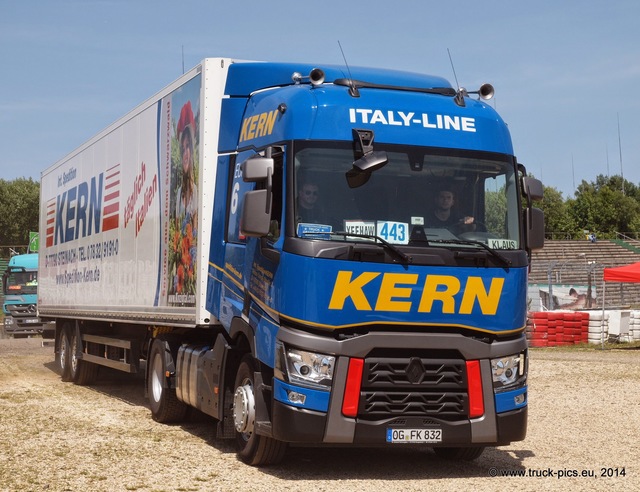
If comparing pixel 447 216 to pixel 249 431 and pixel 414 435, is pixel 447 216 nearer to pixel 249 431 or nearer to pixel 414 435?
pixel 414 435

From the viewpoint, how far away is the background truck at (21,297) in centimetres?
3950

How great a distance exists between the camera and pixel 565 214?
352 ft

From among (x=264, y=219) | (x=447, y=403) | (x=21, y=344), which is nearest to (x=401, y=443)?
(x=447, y=403)

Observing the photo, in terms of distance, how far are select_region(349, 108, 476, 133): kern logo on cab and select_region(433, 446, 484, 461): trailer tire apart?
310 cm

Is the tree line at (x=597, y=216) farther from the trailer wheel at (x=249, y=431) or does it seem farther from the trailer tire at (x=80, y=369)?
the trailer wheel at (x=249, y=431)

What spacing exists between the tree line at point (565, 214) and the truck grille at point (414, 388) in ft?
271

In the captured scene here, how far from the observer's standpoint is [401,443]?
9078mm

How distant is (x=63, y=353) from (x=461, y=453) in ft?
36.8

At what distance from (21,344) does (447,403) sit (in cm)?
2640

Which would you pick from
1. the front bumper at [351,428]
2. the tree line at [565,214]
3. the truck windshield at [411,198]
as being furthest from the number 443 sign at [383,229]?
the tree line at [565,214]

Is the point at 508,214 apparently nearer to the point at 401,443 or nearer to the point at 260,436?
the point at 401,443

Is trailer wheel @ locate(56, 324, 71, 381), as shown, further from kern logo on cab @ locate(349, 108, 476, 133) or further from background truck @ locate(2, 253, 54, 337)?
background truck @ locate(2, 253, 54, 337)

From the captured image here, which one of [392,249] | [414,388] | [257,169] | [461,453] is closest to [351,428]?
[414,388]

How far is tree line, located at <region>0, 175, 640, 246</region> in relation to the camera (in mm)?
94000
